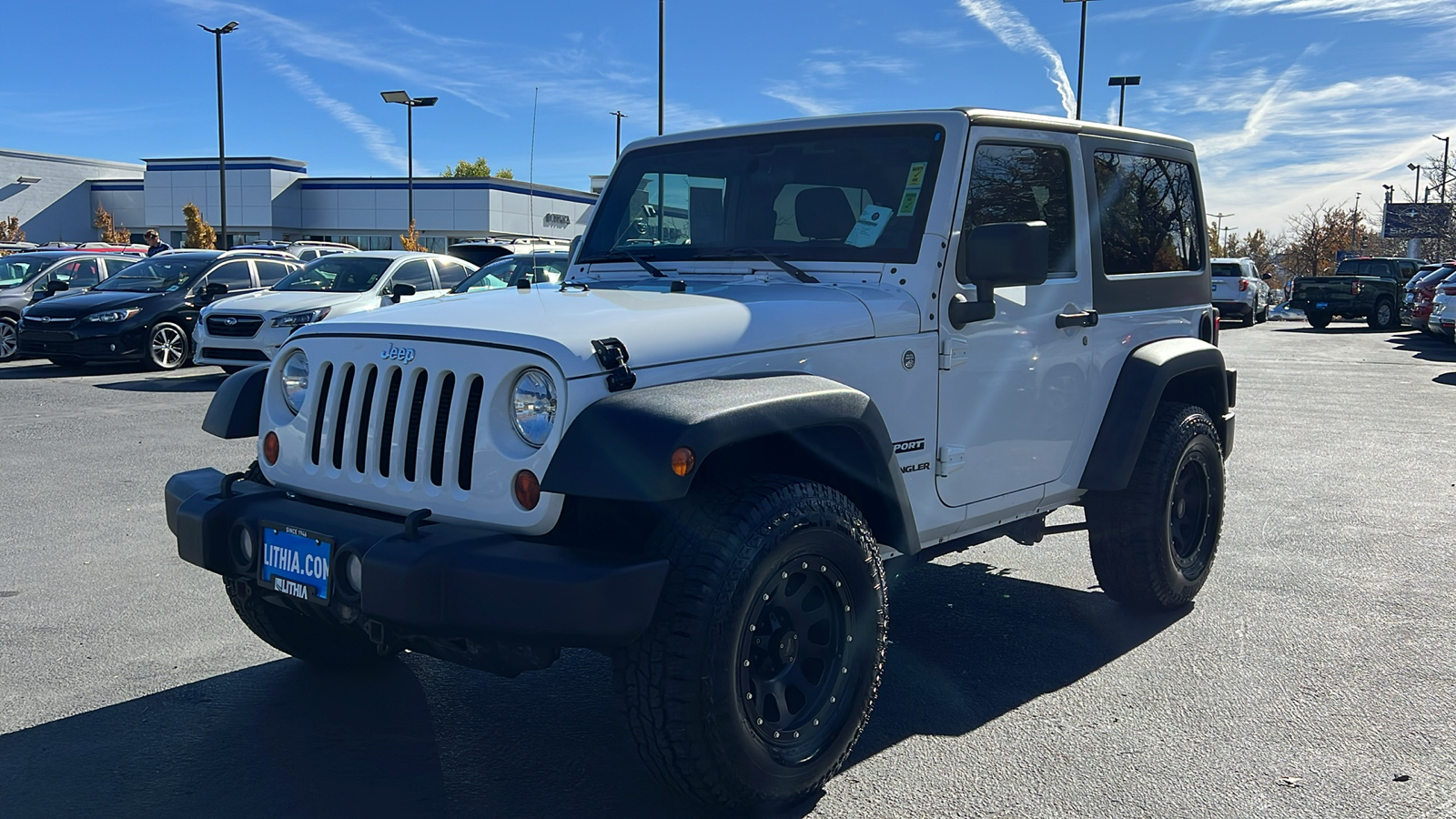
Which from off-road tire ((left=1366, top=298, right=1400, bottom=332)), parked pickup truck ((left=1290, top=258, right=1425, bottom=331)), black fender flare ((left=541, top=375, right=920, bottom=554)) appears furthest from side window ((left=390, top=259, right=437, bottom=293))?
off-road tire ((left=1366, top=298, right=1400, bottom=332))

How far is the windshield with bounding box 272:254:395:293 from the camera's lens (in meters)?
14.5

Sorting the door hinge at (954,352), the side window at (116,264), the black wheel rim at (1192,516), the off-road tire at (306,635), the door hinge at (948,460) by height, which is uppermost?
the side window at (116,264)

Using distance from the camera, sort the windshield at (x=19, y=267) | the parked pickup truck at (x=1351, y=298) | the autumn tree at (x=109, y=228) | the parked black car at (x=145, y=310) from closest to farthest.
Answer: the parked black car at (x=145, y=310)
the windshield at (x=19, y=267)
the parked pickup truck at (x=1351, y=298)
the autumn tree at (x=109, y=228)

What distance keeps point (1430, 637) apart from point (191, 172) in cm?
7310

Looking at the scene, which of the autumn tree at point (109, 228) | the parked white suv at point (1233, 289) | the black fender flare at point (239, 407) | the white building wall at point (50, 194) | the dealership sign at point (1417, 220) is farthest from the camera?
the white building wall at point (50, 194)

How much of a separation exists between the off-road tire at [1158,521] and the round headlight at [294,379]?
10.3ft

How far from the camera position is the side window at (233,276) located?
15.9 m

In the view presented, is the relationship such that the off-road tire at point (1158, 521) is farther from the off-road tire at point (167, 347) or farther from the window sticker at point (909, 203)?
the off-road tire at point (167, 347)

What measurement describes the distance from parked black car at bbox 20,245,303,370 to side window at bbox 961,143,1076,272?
43.9 feet

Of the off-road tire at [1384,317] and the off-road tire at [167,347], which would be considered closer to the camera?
the off-road tire at [167,347]

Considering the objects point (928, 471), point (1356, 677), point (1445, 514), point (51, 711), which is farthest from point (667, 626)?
point (1445, 514)

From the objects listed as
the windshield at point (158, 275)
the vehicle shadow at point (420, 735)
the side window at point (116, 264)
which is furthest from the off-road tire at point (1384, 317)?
the vehicle shadow at point (420, 735)

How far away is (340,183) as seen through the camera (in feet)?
223

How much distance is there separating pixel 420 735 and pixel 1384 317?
31503 millimetres
